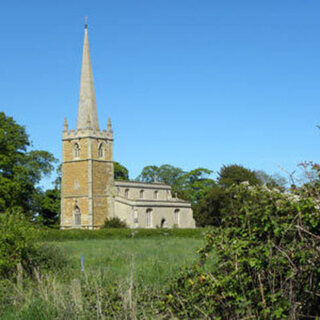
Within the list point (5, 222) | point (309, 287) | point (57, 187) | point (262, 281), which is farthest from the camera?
point (57, 187)

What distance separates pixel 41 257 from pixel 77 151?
1825 inches

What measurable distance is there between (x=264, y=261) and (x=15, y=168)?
43.8 m

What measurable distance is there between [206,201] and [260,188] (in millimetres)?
52589

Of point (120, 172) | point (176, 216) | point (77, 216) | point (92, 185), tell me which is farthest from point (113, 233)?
point (120, 172)

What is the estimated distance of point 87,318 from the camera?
701 cm

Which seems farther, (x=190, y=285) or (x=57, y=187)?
(x=57, y=187)

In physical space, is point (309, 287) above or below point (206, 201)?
below

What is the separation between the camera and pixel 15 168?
46.8 metres

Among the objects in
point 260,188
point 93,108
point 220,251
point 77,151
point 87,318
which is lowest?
point 87,318

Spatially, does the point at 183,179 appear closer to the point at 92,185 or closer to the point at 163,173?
the point at 163,173

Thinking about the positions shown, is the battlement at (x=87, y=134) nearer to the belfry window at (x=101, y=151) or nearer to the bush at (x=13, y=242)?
the belfry window at (x=101, y=151)

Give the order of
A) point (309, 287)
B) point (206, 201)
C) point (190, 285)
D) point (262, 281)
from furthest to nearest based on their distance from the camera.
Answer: point (206, 201) → point (190, 285) → point (262, 281) → point (309, 287)

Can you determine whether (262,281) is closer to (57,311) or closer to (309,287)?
(309,287)

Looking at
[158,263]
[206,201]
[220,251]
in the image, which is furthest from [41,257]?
[206,201]
